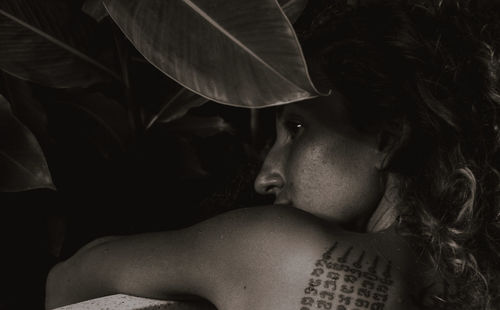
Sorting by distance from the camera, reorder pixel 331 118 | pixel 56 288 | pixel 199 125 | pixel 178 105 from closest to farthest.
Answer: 1. pixel 331 118
2. pixel 56 288
3. pixel 178 105
4. pixel 199 125

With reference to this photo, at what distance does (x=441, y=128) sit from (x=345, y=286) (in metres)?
0.28

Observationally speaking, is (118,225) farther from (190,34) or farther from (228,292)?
(190,34)

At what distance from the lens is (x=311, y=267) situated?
890mm

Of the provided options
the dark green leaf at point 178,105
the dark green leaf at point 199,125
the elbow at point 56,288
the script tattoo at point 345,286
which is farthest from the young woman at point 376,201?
the dark green leaf at point 199,125

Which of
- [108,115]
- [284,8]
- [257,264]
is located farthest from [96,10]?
[257,264]

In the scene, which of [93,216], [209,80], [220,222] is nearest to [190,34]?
[209,80]

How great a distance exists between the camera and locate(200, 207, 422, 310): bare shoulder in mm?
884

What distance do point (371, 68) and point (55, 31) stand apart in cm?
62

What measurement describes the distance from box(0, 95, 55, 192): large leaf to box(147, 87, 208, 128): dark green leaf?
0.33 metres

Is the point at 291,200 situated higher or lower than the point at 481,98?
lower

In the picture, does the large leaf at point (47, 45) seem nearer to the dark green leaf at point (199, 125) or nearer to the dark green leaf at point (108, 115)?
the dark green leaf at point (108, 115)

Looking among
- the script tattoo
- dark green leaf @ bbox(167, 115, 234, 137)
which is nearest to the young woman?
the script tattoo

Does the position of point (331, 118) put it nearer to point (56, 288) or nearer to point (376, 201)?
point (376, 201)

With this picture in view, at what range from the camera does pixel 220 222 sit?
3.15 ft
